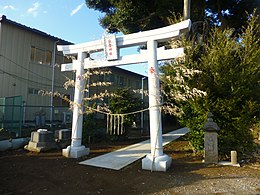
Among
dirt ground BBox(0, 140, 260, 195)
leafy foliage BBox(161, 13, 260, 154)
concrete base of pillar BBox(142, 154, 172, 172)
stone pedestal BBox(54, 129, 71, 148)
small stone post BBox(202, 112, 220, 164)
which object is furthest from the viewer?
stone pedestal BBox(54, 129, 71, 148)

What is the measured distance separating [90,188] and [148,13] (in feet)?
30.1

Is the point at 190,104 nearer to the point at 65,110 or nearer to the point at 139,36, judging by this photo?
the point at 139,36

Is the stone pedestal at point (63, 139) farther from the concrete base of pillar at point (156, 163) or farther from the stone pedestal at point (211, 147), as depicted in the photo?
the stone pedestal at point (211, 147)

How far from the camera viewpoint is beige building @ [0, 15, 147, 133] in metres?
11.5

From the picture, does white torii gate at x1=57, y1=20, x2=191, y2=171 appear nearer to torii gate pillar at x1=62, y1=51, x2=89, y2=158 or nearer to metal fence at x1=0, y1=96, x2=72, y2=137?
torii gate pillar at x1=62, y1=51, x2=89, y2=158

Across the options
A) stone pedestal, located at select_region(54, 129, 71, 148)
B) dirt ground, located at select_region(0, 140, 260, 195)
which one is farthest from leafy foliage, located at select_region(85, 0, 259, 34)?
dirt ground, located at select_region(0, 140, 260, 195)

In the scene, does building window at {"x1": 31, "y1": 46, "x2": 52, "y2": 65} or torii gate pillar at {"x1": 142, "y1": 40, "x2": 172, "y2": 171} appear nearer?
torii gate pillar at {"x1": 142, "y1": 40, "x2": 172, "y2": 171}

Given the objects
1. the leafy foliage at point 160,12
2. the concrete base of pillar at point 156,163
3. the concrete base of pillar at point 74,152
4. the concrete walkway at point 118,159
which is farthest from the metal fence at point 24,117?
the concrete base of pillar at point 156,163

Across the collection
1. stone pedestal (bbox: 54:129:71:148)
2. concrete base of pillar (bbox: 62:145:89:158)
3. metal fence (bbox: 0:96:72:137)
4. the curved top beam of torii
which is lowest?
concrete base of pillar (bbox: 62:145:89:158)

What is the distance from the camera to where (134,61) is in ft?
19.0

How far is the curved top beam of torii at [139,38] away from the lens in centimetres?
509

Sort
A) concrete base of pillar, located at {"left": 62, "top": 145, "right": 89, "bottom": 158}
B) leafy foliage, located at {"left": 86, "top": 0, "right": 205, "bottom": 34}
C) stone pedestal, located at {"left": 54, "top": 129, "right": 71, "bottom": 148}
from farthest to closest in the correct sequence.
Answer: leafy foliage, located at {"left": 86, "top": 0, "right": 205, "bottom": 34} < stone pedestal, located at {"left": 54, "top": 129, "right": 71, "bottom": 148} < concrete base of pillar, located at {"left": 62, "top": 145, "right": 89, "bottom": 158}

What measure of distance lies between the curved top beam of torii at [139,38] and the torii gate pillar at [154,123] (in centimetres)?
21

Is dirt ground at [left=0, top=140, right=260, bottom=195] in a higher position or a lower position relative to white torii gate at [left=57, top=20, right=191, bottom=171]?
lower
